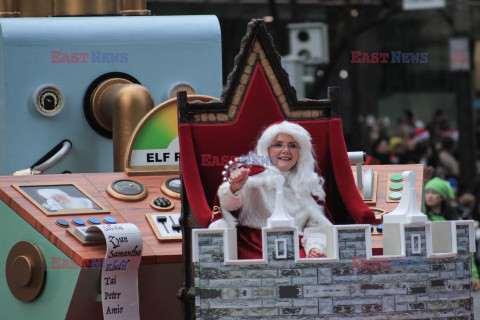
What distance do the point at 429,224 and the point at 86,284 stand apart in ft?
7.98

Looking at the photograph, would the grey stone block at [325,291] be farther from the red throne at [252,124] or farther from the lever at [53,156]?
the lever at [53,156]

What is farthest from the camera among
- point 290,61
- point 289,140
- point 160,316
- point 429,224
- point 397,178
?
point 290,61

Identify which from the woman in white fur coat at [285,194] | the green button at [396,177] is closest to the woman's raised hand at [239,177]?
the woman in white fur coat at [285,194]

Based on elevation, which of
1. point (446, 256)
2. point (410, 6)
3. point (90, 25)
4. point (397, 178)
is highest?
point (410, 6)

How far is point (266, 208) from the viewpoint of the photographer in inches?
261

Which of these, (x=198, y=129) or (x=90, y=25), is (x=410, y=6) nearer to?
(x=90, y=25)

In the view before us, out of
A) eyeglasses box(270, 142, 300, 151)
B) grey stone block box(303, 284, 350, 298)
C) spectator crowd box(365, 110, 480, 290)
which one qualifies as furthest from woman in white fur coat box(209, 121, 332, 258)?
spectator crowd box(365, 110, 480, 290)

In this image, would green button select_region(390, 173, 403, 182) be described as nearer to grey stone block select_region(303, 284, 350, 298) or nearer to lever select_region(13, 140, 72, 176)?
grey stone block select_region(303, 284, 350, 298)

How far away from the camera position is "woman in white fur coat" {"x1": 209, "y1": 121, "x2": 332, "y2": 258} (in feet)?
21.2

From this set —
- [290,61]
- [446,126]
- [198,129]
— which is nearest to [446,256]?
[198,129]

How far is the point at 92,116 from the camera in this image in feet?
31.8

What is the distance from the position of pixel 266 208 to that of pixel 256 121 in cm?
78

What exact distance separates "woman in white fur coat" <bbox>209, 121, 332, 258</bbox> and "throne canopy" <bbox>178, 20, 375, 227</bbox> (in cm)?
20

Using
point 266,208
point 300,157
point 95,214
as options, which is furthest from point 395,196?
point 95,214
